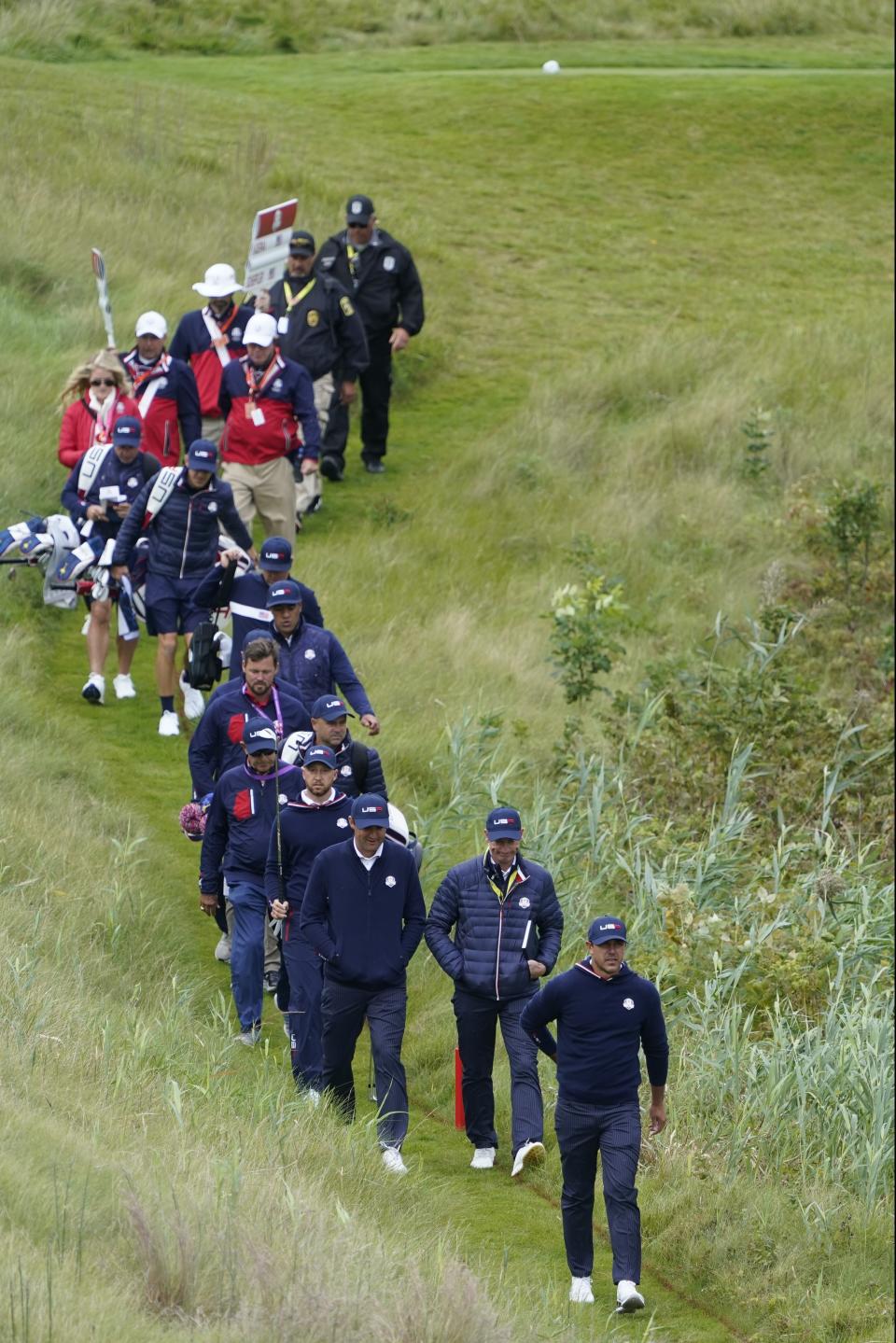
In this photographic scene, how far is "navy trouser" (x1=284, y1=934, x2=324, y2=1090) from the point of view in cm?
968

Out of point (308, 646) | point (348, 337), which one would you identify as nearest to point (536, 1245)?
point (308, 646)

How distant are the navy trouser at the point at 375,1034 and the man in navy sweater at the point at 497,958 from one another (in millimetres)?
336

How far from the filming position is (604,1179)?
8.54m

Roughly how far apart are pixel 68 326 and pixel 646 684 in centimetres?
732

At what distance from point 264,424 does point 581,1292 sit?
8034 mm

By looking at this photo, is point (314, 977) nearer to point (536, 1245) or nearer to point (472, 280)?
point (536, 1245)

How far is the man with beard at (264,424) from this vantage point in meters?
14.7

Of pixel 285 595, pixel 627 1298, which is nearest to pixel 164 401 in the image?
pixel 285 595

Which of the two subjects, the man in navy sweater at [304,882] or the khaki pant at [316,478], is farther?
the khaki pant at [316,478]

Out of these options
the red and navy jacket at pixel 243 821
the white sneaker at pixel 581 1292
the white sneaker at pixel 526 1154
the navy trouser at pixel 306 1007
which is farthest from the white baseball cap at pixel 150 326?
the white sneaker at pixel 581 1292

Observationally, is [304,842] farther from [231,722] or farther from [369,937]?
[231,722]

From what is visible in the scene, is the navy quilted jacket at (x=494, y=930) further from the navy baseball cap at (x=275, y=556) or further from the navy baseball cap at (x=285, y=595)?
the navy baseball cap at (x=275, y=556)

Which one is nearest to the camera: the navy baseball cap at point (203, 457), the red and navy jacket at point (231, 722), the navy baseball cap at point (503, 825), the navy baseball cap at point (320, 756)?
the navy baseball cap at point (503, 825)

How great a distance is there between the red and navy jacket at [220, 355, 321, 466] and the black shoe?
4.51 meters
